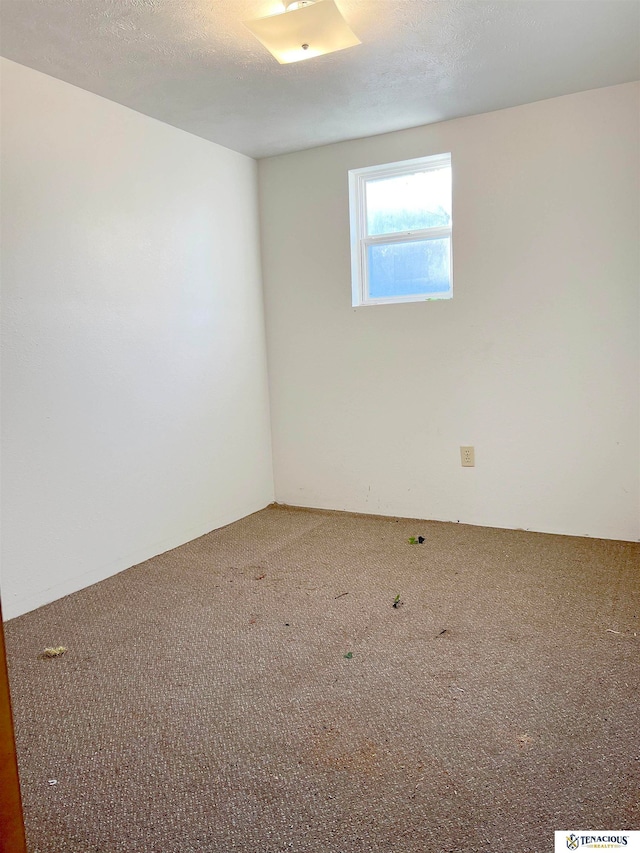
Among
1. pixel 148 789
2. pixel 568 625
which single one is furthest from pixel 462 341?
pixel 148 789

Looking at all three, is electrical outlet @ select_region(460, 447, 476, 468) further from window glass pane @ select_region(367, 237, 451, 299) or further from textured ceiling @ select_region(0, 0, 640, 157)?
textured ceiling @ select_region(0, 0, 640, 157)

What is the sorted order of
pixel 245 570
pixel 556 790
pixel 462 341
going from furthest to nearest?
pixel 462 341
pixel 245 570
pixel 556 790

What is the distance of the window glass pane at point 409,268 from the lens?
341cm

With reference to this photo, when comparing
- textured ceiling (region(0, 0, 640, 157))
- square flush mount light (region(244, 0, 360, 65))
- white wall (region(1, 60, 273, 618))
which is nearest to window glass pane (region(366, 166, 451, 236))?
textured ceiling (region(0, 0, 640, 157))

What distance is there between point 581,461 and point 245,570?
179cm

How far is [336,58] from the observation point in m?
2.42

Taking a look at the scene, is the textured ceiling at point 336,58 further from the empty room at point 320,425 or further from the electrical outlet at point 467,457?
the electrical outlet at point 467,457

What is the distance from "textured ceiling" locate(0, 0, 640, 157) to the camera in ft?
6.82

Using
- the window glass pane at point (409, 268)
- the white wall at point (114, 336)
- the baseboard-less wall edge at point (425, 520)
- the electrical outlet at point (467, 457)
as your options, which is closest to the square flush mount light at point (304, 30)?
the white wall at point (114, 336)

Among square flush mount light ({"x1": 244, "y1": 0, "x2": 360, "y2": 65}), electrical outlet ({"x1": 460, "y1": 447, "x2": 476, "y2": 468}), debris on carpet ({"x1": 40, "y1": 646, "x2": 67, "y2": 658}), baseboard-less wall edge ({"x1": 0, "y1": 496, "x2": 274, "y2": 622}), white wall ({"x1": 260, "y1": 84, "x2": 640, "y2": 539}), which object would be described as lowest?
debris on carpet ({"x1": 40, "y1": 646, "x2": 67, "y2": 658})

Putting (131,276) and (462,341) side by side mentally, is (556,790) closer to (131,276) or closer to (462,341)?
(462,341)

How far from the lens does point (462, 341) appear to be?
3340 millimetres

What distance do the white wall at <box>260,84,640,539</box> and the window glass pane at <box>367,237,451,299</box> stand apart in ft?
0.41

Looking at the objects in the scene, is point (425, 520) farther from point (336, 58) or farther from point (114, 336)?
point (336, 58)
